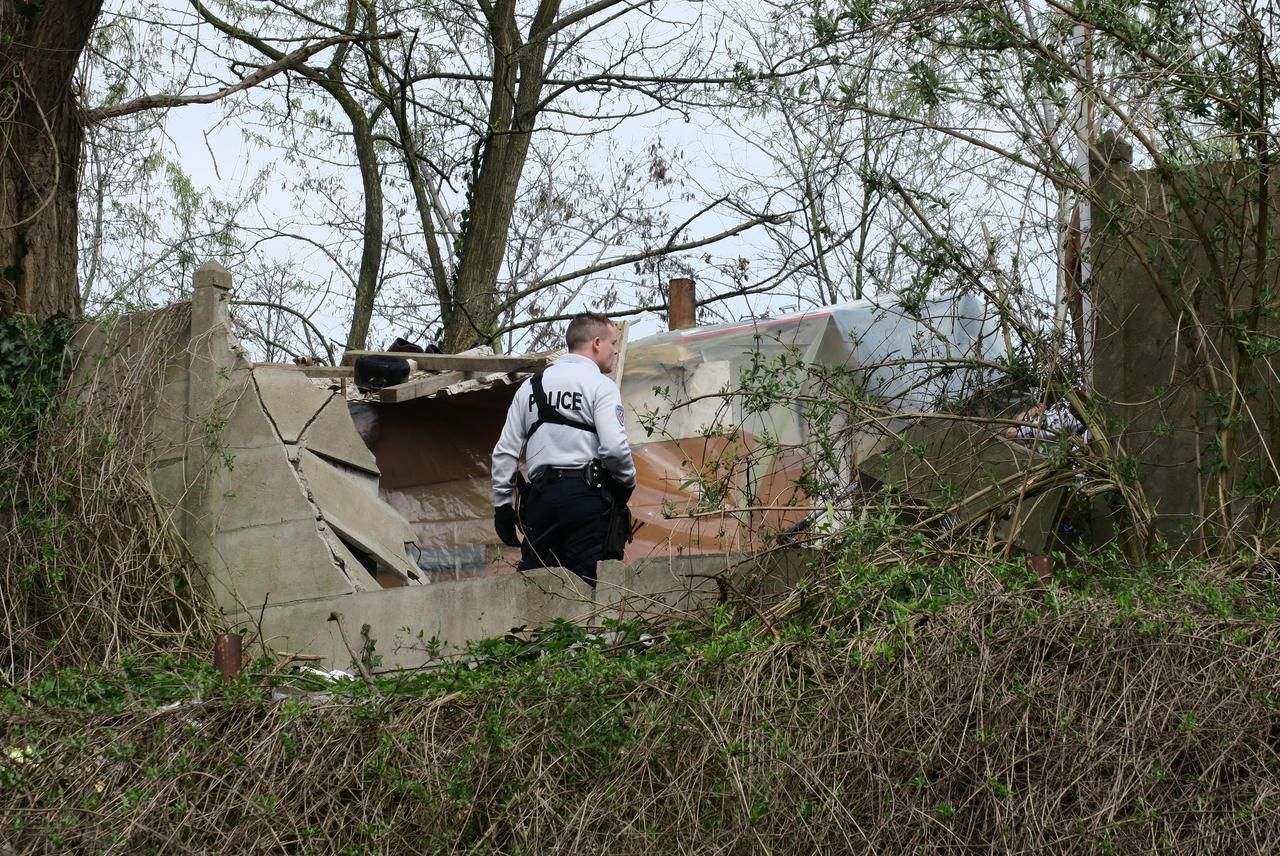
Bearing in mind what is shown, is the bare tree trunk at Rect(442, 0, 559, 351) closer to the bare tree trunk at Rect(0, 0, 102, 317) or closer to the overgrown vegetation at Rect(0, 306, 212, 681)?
the bare tree trunk at Rect(0, 0, 102, 317)

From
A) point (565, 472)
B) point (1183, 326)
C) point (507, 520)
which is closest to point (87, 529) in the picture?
point (507, 520)

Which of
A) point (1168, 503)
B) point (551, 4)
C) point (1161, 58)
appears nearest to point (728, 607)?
point (1168, 503)

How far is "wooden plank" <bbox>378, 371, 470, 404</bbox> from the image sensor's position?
32.1 ft

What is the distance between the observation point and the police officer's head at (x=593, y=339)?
7.55 meters

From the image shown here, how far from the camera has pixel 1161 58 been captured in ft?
21.5

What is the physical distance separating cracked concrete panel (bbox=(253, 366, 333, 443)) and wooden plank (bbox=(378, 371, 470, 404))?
1608 mm

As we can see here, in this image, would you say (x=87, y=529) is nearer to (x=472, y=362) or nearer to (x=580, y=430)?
(x=580, y=430)

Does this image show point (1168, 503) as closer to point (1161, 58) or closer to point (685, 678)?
point (1161, 58)

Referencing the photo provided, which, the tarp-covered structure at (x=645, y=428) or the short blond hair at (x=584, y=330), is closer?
the short blond hair at (x=584, y=330)

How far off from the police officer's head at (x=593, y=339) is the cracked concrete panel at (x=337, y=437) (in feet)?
5.16

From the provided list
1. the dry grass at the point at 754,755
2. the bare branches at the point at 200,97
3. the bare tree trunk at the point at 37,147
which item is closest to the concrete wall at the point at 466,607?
the dry grass at the point at 754,755

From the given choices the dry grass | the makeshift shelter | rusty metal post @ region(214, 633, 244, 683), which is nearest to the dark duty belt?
the makeshift shelter

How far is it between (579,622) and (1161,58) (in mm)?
3821

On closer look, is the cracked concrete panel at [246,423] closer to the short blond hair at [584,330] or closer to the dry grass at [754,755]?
the short blond hair at [584,330]
